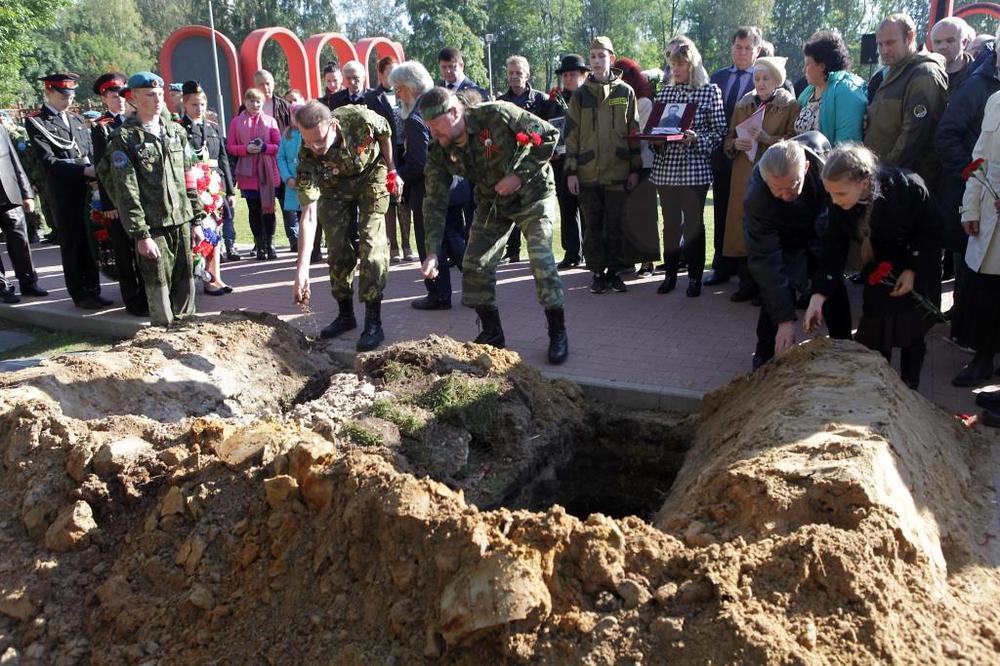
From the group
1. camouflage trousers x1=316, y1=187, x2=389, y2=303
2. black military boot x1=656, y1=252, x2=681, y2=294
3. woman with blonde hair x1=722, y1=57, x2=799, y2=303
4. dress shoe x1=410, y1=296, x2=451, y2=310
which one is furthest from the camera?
black military boot x1=656, y1=252, x2=681, y2=294

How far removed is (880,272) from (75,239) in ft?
22.7

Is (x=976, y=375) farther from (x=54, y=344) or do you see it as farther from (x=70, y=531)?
(x=54, y=344)

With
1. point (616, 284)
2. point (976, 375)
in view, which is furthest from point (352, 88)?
point (976, 375)

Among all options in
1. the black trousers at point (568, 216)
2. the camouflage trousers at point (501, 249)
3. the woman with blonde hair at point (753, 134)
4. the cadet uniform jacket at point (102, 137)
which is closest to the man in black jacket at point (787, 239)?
the woman with blonde hair at point (753, 134)

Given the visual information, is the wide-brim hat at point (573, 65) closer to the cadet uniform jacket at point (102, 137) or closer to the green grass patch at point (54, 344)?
the cadet uniform jacket at point (102, 137)

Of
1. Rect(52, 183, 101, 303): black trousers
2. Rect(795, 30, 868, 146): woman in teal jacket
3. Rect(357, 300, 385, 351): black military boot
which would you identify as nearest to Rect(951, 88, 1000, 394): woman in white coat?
Rect(795, 30, 868, 146): woman in teal jacket

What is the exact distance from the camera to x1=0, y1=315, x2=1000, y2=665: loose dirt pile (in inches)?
96.3

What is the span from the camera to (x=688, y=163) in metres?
7.08

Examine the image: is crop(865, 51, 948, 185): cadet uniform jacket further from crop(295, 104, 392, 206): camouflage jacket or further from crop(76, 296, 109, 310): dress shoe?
crop(76, 296, 109, 310): dress shoe

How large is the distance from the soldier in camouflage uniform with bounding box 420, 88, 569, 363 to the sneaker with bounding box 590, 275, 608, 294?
1.73 meters

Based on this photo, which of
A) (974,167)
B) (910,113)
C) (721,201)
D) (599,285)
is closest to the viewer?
(974,167)

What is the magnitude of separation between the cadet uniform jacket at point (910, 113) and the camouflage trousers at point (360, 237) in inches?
146

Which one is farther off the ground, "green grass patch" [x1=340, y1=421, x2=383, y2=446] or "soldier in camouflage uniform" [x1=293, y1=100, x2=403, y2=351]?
"soldier in camouflage uniform" [x1=293, y1=100, x2=403, y2=351]

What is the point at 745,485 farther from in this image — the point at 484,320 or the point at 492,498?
the point at 484,320
